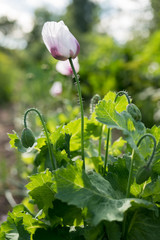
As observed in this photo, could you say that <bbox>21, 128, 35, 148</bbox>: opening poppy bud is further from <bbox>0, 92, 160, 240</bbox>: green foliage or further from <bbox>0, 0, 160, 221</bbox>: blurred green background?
<bbox>0, 0, 160, 221</bbox>: blurred green background

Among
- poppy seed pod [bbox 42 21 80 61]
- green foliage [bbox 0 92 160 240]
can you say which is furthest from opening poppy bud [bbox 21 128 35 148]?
poppy seed pod [bbox 42 21 80 61]

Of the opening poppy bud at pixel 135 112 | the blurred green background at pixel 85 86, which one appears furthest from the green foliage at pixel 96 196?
the blurred green background at pixel 85 86

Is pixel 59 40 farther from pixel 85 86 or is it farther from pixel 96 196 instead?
pixel 85 86

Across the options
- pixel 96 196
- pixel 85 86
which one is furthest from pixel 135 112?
pixel 85 86

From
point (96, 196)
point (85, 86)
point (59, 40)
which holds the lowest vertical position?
point (96, 196)

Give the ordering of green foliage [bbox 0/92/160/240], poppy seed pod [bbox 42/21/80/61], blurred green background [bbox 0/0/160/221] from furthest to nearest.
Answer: blurred green background [bbox 0/0/160/221] < poppy seed pod [bbox 42/21/80/61] < green foliage [bbox 0/92/160/240]

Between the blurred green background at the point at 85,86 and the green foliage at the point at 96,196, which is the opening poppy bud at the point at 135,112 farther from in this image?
the blurred green background at the point at 85,86

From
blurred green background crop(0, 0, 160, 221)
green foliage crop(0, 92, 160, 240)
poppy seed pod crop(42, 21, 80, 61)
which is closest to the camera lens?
green foliage crop(0, 92, 160, 240)

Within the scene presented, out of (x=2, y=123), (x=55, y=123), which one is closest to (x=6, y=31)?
(x=2, y=123)

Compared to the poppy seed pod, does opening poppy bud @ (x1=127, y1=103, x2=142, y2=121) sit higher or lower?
lower

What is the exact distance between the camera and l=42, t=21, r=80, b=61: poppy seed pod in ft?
2.56

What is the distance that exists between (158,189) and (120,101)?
0.86 feet

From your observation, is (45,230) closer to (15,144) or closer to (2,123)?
(15,144)

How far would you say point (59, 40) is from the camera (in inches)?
31.0
